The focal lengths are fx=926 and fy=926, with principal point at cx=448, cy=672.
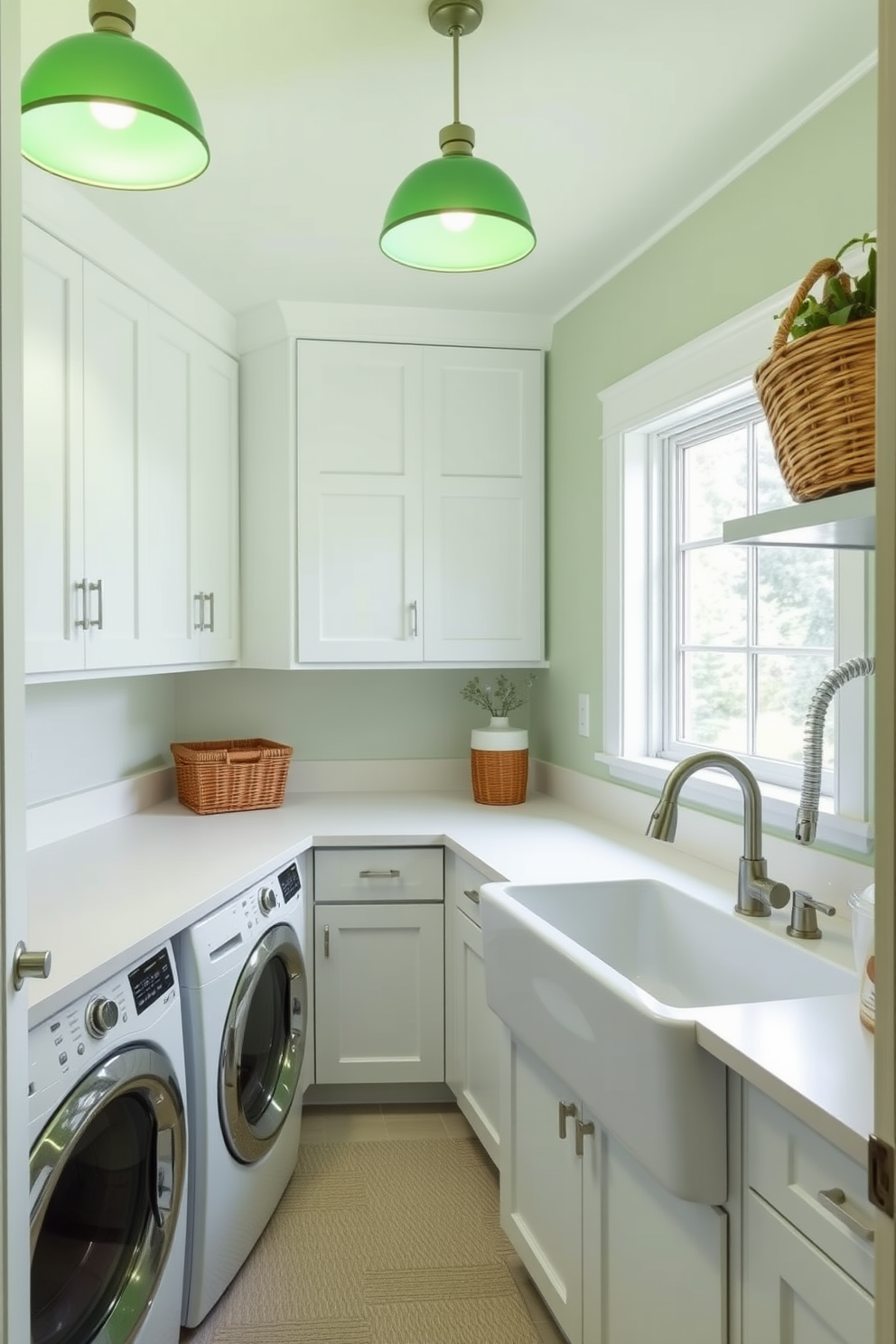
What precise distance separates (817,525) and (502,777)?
202 centimetres

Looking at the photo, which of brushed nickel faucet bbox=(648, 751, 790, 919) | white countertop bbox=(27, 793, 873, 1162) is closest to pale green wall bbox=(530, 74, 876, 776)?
white countertop bbox=(27, 793, 873, 1162)

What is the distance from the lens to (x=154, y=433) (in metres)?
2.50

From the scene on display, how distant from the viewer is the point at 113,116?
1.40 metres

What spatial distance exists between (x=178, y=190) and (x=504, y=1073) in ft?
6.90

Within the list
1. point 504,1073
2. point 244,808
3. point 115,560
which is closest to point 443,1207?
point 504,1073

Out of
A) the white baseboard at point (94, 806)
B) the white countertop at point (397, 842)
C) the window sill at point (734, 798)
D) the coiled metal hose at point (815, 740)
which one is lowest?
the white countertop at point (397, 842)

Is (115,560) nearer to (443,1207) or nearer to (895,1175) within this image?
(443,1207)

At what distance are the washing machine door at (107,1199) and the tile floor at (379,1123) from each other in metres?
0.98

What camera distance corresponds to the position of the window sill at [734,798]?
169cm

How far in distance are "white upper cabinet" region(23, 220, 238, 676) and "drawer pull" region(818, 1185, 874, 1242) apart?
170 cm

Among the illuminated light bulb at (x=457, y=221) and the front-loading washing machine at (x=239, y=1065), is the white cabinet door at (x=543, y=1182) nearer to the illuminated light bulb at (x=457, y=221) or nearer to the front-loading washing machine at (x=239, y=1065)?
the front-loading washing machine at (x=239, y=1065)

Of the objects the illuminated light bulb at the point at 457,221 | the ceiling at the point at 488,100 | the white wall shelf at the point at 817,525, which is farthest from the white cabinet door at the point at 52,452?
the white wall shelf at the point at 817,525

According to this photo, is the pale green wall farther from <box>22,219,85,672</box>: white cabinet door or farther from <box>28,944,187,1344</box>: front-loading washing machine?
<box>28,944,187,1344</box>: front-loading washing machine

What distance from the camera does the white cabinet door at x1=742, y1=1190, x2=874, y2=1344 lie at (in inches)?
38.3
